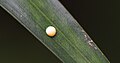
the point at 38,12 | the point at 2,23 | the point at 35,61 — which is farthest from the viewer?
the point at 35,61

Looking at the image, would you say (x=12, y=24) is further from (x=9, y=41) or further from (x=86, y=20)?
(x=86, y=20)

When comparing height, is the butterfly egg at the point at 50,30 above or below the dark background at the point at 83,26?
above

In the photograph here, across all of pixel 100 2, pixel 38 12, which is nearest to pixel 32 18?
pixel 38 12

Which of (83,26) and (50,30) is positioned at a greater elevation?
(50,30)

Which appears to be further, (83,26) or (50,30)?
(83,26)

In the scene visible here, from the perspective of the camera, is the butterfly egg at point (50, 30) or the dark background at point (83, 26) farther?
the dark background at point (83, 26)

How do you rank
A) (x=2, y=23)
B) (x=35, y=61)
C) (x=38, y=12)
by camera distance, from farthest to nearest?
(x=35, y=61) < (x=2, y=23) < (x=38, y=12)

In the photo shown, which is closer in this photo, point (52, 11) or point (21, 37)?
point (52, 11)

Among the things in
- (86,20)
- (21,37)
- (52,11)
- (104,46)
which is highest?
(52,11)
